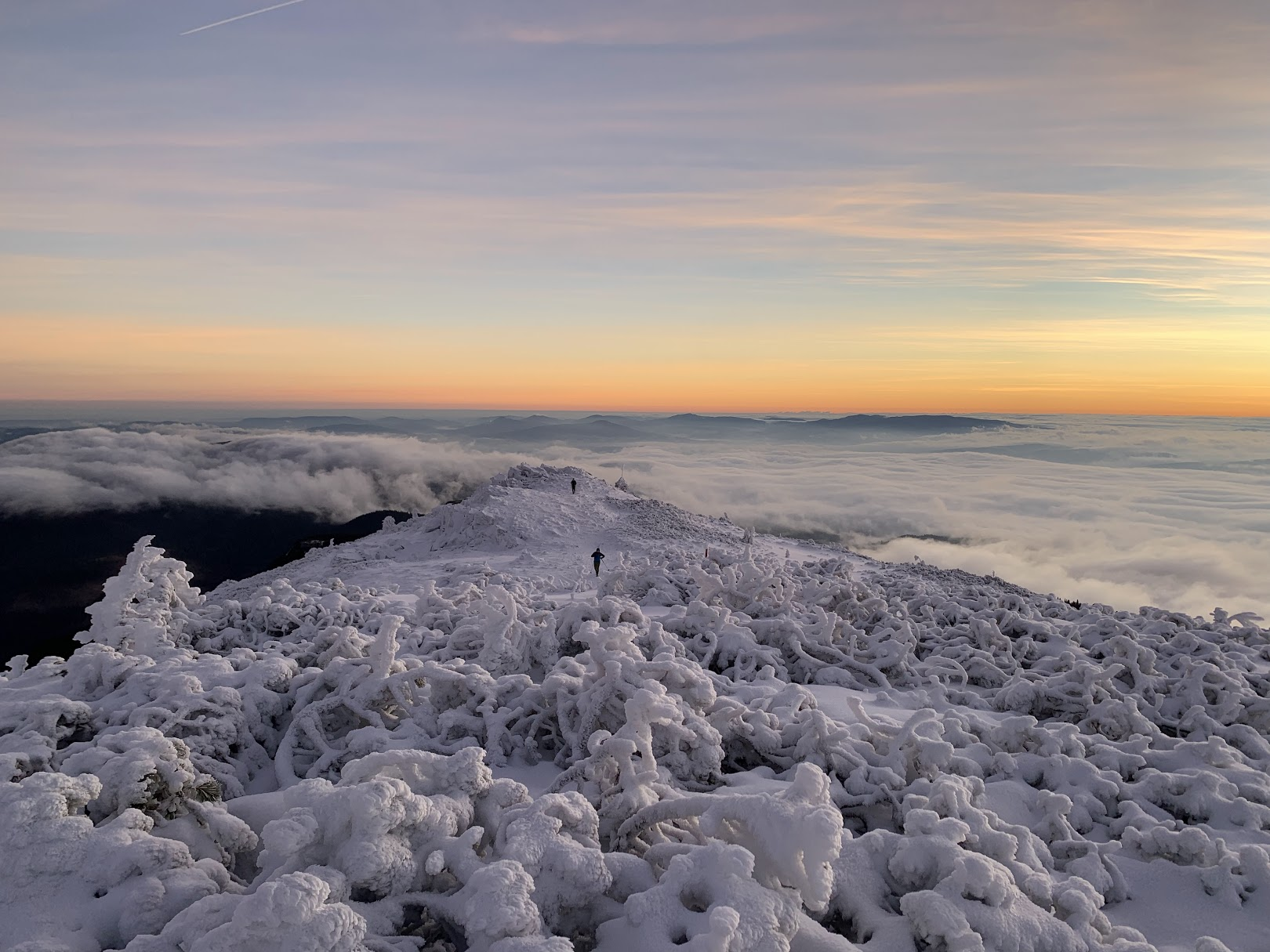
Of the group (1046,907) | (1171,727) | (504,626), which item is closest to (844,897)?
(1046,907)

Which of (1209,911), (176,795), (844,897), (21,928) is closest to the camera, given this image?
(21,928)

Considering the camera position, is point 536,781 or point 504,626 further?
point 504,626

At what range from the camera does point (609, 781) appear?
4070 millimetres

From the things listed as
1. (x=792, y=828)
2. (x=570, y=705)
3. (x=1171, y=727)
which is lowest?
(x=1171, y=727)

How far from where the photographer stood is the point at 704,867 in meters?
3.11

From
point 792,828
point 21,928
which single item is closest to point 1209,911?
point 792,828

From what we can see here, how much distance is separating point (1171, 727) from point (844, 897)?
6.11 m

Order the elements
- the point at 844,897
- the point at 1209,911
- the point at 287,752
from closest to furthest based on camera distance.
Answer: the point at 844,897 < the point at 1209,911 < the point at 287,752

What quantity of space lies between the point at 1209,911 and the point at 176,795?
5533 millimetres

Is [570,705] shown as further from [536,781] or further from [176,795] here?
[176,795]

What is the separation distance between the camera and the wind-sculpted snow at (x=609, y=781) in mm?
3066

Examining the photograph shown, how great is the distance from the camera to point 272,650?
271 inches

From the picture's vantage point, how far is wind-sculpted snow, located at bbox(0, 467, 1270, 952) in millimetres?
3066

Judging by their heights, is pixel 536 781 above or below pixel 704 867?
below
